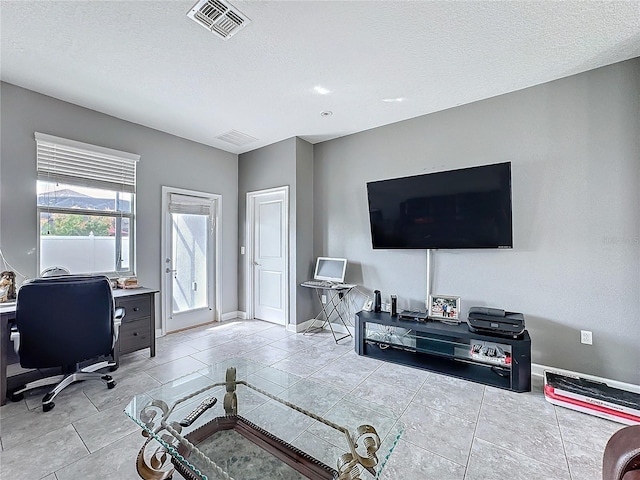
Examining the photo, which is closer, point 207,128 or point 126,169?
point 126,169

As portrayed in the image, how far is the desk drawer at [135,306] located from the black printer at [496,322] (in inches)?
130

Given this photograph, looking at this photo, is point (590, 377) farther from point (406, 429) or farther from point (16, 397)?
point (16, 397)

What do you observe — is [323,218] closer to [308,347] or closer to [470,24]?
[308,347]

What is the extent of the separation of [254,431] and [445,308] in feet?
7.34

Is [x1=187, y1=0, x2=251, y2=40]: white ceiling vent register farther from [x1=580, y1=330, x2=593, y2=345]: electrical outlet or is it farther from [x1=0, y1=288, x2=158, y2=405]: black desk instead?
[x1=580, y1=330, x2=593, y2=345]: electrical outlet

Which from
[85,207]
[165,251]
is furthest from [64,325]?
[165,251]

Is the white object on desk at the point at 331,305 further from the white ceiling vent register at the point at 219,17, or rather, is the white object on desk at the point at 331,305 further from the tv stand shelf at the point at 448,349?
the white ceiling vent register at the point at 219,17

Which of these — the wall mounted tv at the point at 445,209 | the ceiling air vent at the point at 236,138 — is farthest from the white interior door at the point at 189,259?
the wall mounted tv at the point at 445,209

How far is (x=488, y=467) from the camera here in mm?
1525

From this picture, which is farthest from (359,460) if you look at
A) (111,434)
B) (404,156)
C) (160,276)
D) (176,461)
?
(160,276)

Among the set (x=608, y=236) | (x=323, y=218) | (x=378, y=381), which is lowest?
(x=378, y=381)

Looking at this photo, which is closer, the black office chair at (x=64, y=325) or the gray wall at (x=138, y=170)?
the black office chair at (x=64, y=325)

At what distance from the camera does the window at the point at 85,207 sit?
9.30ft

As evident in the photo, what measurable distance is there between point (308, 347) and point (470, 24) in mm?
3319
